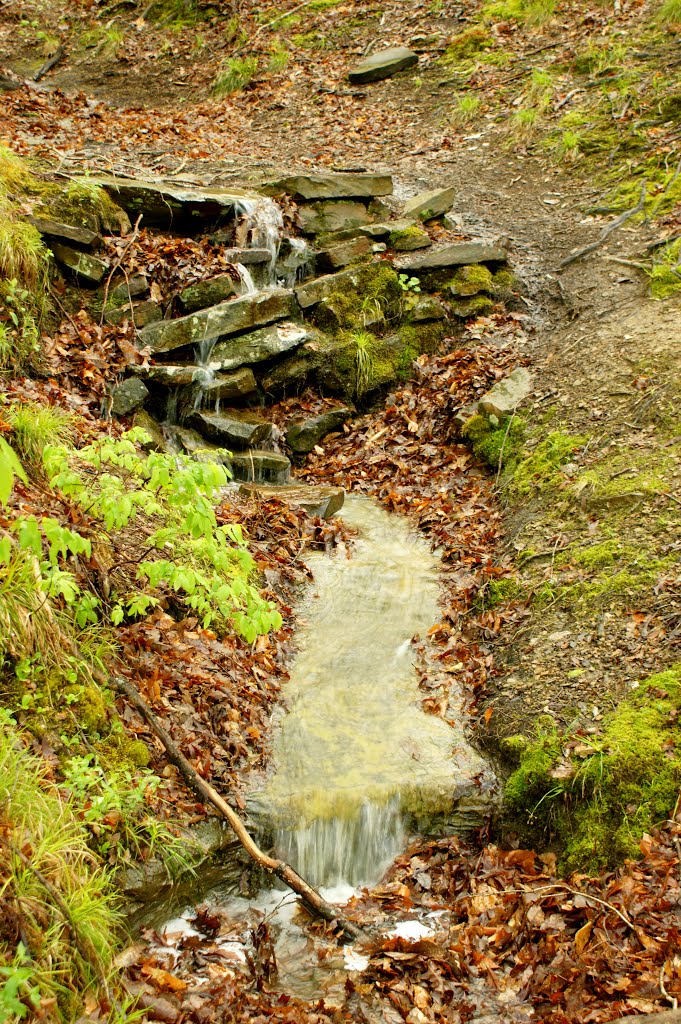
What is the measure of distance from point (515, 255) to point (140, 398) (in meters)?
5.37

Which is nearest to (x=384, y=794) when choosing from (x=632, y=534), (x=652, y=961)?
(x=652, y=961)

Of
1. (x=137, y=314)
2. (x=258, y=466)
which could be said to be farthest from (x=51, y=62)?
(x=258, y=466)

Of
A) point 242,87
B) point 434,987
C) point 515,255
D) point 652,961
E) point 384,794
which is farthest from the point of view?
point 242,87

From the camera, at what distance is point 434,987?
370 centimetres

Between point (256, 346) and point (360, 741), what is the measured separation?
198 inches

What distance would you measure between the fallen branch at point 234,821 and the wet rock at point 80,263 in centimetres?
496

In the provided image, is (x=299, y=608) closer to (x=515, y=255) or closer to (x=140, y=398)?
(x=140, y=398)

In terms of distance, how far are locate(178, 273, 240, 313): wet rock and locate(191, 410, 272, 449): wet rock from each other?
129 centimetres

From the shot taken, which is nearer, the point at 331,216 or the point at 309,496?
the point at 309,496

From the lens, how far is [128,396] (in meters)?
7.55

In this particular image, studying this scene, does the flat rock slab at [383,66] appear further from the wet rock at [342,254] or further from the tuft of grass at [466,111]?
the wet rock at [342,254]

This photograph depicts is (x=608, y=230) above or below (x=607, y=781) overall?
above

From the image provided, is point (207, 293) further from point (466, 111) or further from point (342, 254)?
point (466, 111)

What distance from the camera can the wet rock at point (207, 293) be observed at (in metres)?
8.40
